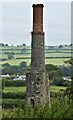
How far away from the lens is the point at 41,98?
73.9 feet

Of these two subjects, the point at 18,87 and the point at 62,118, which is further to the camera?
the point at 18,87

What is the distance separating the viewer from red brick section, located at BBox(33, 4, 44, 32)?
2352 cm

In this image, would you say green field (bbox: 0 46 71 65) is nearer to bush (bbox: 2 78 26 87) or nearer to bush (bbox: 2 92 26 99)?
bush (bbox: 2 78 26 87)

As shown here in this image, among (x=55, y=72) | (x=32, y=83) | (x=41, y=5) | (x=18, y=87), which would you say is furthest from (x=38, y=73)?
(x=55, y=72)

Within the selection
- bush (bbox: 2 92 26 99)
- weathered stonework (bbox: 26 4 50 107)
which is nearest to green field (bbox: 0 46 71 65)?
bush (bbox: 2 92 26 99)

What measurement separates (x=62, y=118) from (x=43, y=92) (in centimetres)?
573

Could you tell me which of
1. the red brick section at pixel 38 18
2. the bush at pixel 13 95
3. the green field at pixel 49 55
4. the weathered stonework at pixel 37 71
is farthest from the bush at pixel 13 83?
the weathered stonework at pixel 37 71

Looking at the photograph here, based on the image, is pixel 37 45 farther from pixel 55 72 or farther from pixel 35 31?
pixel 55 72

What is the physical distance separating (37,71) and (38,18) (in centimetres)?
374

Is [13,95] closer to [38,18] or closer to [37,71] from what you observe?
[38,18]

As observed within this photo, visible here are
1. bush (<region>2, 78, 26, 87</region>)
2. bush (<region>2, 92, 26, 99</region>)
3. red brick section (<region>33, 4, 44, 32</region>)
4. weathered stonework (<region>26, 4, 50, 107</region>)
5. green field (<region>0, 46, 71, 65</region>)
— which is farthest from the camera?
green field (<region>0, 46, 71, 65</region>)

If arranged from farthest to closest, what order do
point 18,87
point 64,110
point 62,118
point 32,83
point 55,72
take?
point 55,72 < point 18,87 < point 32,83 < point 64,110 < point 62,118

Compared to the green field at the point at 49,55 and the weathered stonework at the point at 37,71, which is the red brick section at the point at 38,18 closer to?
the weathered stonework at the point at 37,71

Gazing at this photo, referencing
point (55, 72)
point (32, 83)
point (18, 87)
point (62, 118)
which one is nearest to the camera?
point (62, 118)
